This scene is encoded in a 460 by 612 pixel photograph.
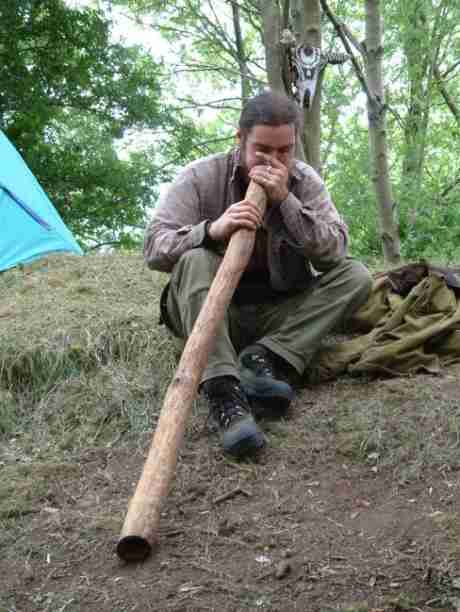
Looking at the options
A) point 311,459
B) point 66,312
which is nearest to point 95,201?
point 66,312

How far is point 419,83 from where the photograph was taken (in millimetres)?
9289

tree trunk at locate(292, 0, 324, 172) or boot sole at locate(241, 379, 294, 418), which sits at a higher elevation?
tree trunk at locate(292, 0, 324, 172)

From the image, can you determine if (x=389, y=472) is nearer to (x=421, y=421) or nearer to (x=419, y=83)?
(x=421, y=421)

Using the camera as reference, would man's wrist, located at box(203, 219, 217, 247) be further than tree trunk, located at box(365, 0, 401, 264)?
No

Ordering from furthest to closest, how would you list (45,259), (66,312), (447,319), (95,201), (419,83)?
1. (95,201)
2. (419,83)
3. (45,259)
4. (66,312)
5. (447,319)

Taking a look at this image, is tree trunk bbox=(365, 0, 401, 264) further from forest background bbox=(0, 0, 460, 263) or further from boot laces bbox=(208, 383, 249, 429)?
boot laces bbox=(208, 383, 249, 429)

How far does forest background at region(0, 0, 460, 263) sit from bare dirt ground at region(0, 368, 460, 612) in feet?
16.0

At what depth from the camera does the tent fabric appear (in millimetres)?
2896

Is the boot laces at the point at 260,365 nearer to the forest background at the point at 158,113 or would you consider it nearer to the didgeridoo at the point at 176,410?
the didgeridoo at the point at 176,410

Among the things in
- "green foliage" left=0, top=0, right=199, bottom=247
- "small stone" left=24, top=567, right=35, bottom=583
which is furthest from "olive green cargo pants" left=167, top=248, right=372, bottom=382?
"green foliage" left=0, top=0, right=199, bottom=247

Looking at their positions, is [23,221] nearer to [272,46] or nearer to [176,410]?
[272,46]

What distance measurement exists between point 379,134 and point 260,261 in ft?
8.36

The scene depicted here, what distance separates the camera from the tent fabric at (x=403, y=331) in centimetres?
290

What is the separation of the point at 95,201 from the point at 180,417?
8780mm
